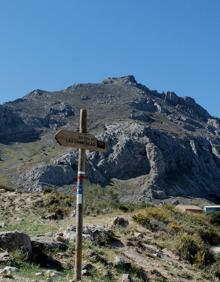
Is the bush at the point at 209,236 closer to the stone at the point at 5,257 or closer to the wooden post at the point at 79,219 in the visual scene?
the stone at the point at 5,257

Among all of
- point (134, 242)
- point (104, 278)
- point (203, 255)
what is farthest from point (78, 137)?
point (203, 255)

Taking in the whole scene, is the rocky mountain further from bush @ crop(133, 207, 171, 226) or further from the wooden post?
the wooden post

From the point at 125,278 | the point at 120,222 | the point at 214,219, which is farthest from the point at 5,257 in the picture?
the point at 214,219

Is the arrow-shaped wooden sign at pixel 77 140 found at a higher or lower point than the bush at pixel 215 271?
higher

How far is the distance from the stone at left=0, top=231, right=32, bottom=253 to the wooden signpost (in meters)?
2.54

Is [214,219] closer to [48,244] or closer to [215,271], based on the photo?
[215,271]

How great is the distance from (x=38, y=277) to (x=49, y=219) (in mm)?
13852

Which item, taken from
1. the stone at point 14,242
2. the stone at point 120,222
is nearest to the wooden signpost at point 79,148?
the stone at point 14,242

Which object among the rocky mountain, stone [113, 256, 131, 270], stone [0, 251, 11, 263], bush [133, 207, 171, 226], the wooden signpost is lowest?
stone [113, 256, 131, 270]

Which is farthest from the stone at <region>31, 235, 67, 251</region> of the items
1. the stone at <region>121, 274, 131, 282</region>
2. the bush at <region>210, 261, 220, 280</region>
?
the bush at <region>210, 261, 220, 280</region>

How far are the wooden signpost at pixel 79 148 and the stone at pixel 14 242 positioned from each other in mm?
Result: 2538

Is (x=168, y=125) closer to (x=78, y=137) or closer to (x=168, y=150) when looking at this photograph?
(x=168, y=150)

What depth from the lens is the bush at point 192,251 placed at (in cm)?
2112

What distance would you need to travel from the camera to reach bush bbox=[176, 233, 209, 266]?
2112 centimetres
